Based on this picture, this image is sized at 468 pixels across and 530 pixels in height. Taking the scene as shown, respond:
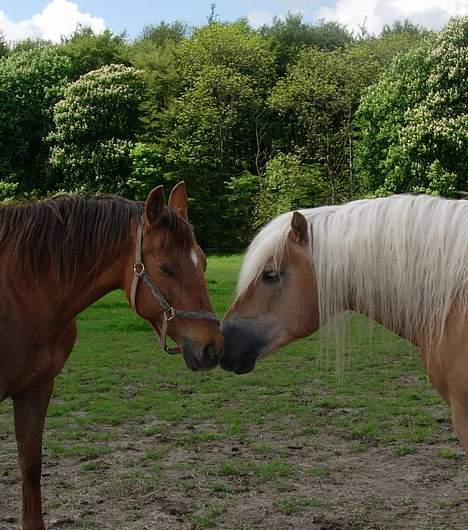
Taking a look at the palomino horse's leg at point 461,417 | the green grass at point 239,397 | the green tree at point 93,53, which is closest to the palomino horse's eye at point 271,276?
the green grass at point 239,397

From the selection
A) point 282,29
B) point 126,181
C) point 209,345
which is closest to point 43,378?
point 209,345

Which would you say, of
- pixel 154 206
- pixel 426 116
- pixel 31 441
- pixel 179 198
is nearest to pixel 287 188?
pixel 426 116

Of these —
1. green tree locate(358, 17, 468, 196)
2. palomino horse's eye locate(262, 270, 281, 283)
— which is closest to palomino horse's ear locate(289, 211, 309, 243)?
palomino horse's eye locate(262, 270, 281, 283)

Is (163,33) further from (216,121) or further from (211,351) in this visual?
(211,351)

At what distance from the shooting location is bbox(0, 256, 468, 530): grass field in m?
3.71

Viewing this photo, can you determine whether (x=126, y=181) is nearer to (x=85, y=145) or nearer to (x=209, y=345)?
(x=85, y=145)

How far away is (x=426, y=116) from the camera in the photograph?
24.9 meters

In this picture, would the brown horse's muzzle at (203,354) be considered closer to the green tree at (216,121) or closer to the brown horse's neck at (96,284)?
the brown horse's neck at (96,284)

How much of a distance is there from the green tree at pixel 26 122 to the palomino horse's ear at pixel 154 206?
90.4ft

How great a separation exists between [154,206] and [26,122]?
29234mm

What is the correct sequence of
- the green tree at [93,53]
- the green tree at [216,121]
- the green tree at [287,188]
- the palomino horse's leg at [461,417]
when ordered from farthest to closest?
the green tree at [93,53] < the green tree at [216,121] < the green tree at [287,188] < the palomino horse's leg at [461,417]

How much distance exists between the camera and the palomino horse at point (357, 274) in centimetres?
279

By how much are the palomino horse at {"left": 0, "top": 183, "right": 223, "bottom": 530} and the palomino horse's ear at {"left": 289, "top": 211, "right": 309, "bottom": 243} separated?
1.53 ft

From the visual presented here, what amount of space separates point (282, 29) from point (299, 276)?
125ft
